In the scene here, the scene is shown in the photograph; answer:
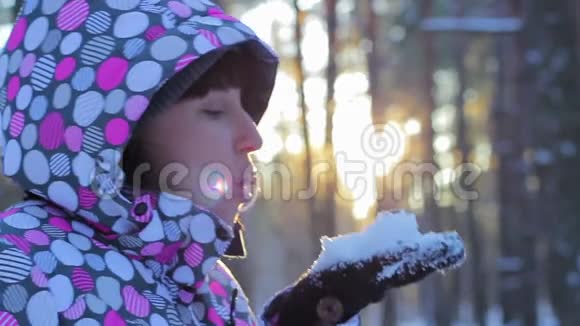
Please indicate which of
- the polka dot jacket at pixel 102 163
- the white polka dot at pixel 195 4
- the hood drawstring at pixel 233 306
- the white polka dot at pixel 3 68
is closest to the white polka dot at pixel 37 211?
the polka dot jacket at pixel 102 163

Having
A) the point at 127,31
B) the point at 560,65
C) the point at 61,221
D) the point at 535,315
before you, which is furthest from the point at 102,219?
the point at 535,315

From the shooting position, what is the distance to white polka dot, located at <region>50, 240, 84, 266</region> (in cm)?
166

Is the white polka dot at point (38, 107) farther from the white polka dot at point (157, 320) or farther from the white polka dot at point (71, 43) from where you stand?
the white polka dot at point (157, 320)

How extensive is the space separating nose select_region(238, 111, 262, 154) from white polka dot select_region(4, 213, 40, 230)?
16.9 inches

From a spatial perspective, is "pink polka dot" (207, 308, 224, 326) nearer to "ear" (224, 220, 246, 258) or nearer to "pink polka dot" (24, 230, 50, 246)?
"ear" (224, 220, 246, 258)

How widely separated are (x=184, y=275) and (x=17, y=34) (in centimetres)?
57

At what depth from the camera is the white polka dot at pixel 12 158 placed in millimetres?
1848

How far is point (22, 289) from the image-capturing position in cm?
156

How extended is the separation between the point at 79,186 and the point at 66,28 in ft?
1.06

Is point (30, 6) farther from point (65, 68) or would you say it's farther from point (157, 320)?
point (157, 320)

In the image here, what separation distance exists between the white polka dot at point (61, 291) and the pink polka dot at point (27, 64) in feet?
1.46

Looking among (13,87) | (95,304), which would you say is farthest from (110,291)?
(13,87)

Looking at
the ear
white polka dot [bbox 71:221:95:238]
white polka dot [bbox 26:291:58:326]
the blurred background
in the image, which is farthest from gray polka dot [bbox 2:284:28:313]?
the blurred background

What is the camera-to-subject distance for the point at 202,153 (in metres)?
1.94
